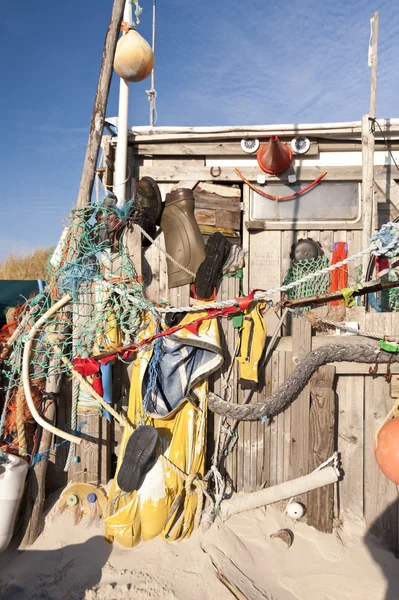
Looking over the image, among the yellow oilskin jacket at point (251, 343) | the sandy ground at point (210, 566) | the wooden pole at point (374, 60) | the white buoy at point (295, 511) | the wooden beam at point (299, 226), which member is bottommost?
the sandy ground at point (210, 566)

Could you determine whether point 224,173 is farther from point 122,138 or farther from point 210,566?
point 210,566

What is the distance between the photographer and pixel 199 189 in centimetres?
554

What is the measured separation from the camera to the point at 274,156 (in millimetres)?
5238

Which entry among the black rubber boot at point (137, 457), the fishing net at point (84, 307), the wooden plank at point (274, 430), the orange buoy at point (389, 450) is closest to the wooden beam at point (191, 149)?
the fishing net at point (84, 307)

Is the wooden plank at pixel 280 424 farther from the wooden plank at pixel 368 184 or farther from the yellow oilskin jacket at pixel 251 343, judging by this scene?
the wooden plank at pixel 368 184

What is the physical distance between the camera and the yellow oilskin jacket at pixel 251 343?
3.18m

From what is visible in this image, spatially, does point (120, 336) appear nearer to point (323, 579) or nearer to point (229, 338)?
point (229, 338)

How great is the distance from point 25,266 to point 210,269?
37.8 feet

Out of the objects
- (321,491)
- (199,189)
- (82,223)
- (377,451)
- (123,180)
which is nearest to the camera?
(377,451)

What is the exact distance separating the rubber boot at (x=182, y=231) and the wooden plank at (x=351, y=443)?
78.8 inches

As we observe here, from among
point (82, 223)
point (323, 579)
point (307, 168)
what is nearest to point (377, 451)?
point (323, 579)

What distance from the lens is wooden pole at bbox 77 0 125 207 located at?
11.5ft

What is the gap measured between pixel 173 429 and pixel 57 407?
1.09 metres

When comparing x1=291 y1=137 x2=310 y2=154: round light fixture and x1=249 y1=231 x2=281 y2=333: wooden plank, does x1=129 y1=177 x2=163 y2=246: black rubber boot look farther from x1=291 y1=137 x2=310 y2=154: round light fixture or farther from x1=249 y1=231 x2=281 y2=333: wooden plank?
x1=291 y1=137 x2=310 y2=154: round light fixture
